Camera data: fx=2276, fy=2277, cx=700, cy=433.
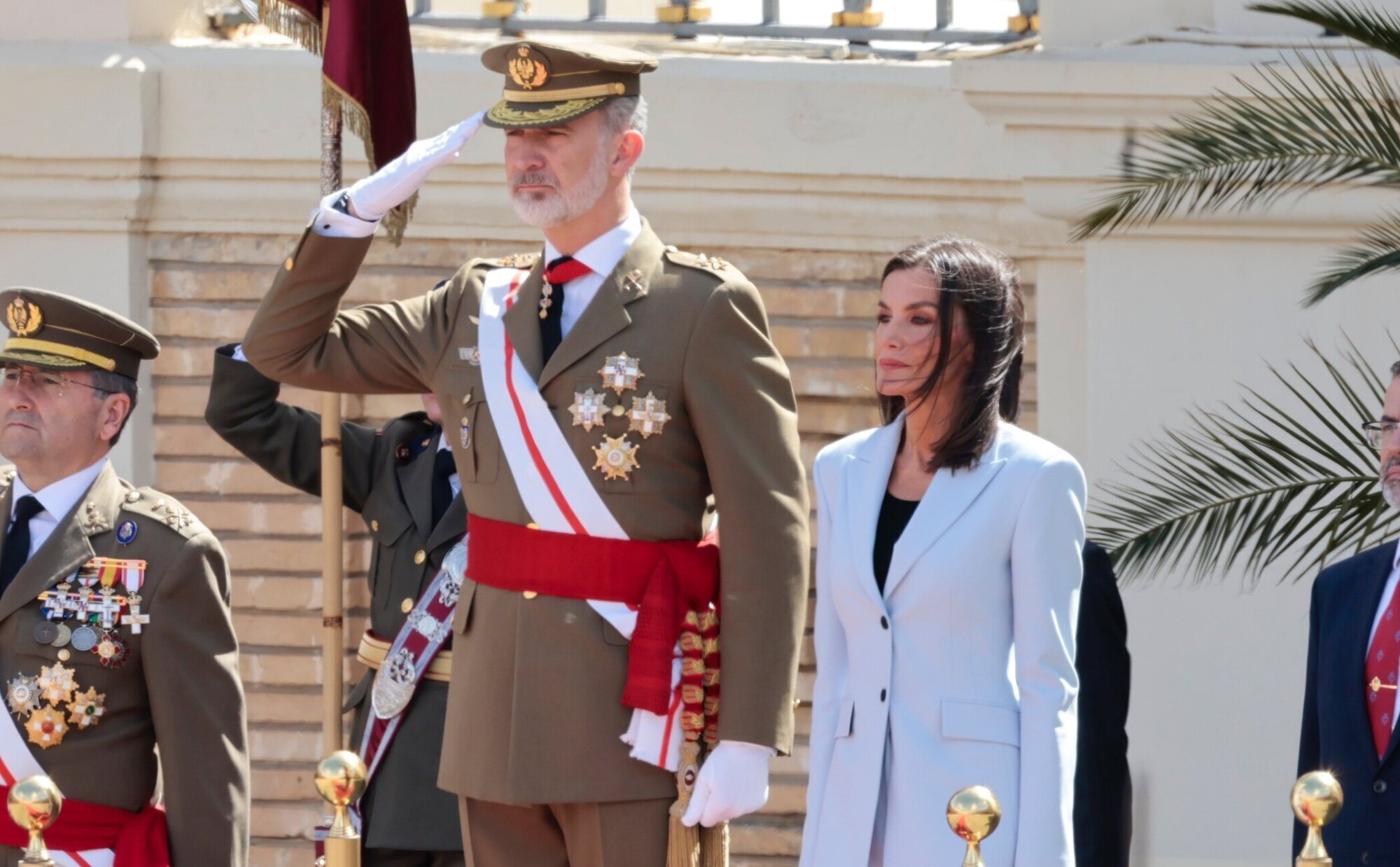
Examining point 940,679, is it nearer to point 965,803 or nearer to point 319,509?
point 965,803

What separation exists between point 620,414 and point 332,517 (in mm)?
1374

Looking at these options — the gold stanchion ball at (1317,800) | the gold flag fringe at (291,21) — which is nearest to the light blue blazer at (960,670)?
the gold stanchion ball at (1317,800)

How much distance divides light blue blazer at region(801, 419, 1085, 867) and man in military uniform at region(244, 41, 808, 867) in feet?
0.56

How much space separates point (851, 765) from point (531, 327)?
82cm

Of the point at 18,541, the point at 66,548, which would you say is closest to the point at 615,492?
the point at 66,548

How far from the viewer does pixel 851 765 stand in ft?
10.5

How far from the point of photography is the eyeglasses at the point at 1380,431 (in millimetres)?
3736

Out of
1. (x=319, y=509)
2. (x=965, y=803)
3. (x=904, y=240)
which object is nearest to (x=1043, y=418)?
(x=904, y=240)

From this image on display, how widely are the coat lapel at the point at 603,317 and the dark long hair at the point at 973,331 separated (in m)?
0.38

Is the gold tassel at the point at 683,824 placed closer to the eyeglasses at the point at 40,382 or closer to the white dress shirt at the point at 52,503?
the white dress shirt at the point at 52,503

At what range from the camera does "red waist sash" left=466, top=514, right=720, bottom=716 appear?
3.33m

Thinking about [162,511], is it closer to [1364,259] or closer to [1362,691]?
[1362,691]

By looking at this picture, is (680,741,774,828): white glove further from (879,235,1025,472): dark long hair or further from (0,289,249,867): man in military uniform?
(0,289,249,867): man in military uniform

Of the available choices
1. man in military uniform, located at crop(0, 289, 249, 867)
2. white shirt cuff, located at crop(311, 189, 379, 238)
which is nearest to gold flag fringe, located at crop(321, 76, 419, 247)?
man in military uniform, located at crop(0, 289, 249, 867)
